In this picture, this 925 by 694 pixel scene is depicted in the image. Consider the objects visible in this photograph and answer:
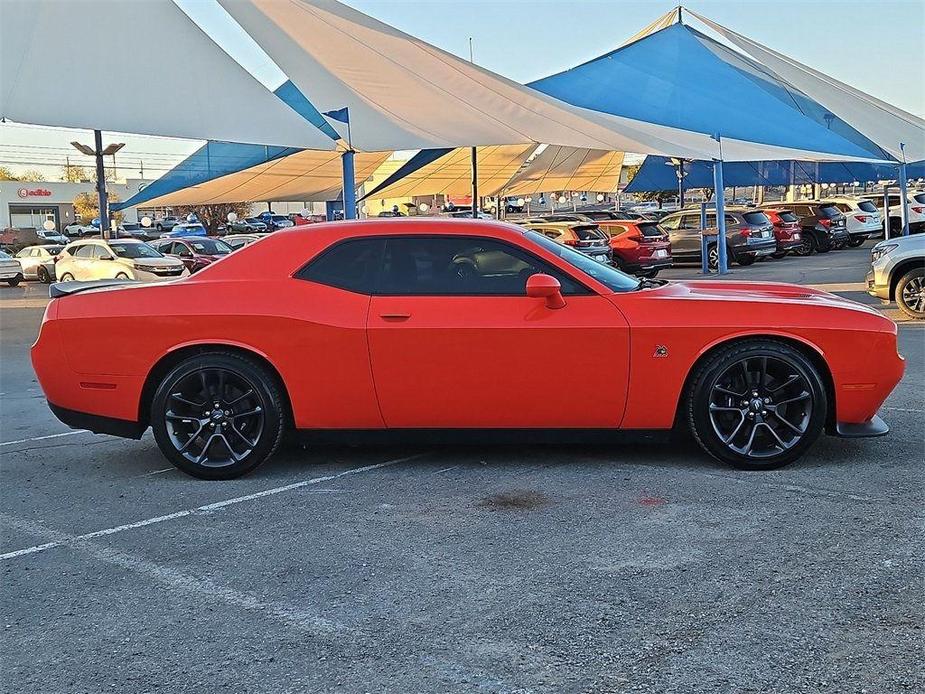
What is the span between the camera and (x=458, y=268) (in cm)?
571

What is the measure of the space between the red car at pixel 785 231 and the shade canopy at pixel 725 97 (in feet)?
11.4

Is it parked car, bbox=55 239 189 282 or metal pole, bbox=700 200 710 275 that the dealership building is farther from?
metal pole, bbox=700 200 710 275

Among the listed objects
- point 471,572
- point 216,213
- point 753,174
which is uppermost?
point 216,213

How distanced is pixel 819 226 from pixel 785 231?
2747 millimetres

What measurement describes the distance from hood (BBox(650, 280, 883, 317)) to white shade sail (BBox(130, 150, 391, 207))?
19202mm

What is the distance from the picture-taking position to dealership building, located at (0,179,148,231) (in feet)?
286

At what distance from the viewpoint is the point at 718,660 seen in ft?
10.6

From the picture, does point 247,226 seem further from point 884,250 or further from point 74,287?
point 74,287

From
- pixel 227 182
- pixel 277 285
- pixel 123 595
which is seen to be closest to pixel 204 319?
pixel 277 285

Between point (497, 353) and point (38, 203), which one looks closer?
point (497, 353)

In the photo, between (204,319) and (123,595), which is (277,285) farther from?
(123,595)

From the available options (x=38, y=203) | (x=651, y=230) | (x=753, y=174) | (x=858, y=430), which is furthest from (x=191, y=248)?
(x=38, y=203)

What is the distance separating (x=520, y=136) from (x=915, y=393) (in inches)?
406

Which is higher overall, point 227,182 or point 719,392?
point 227,182
